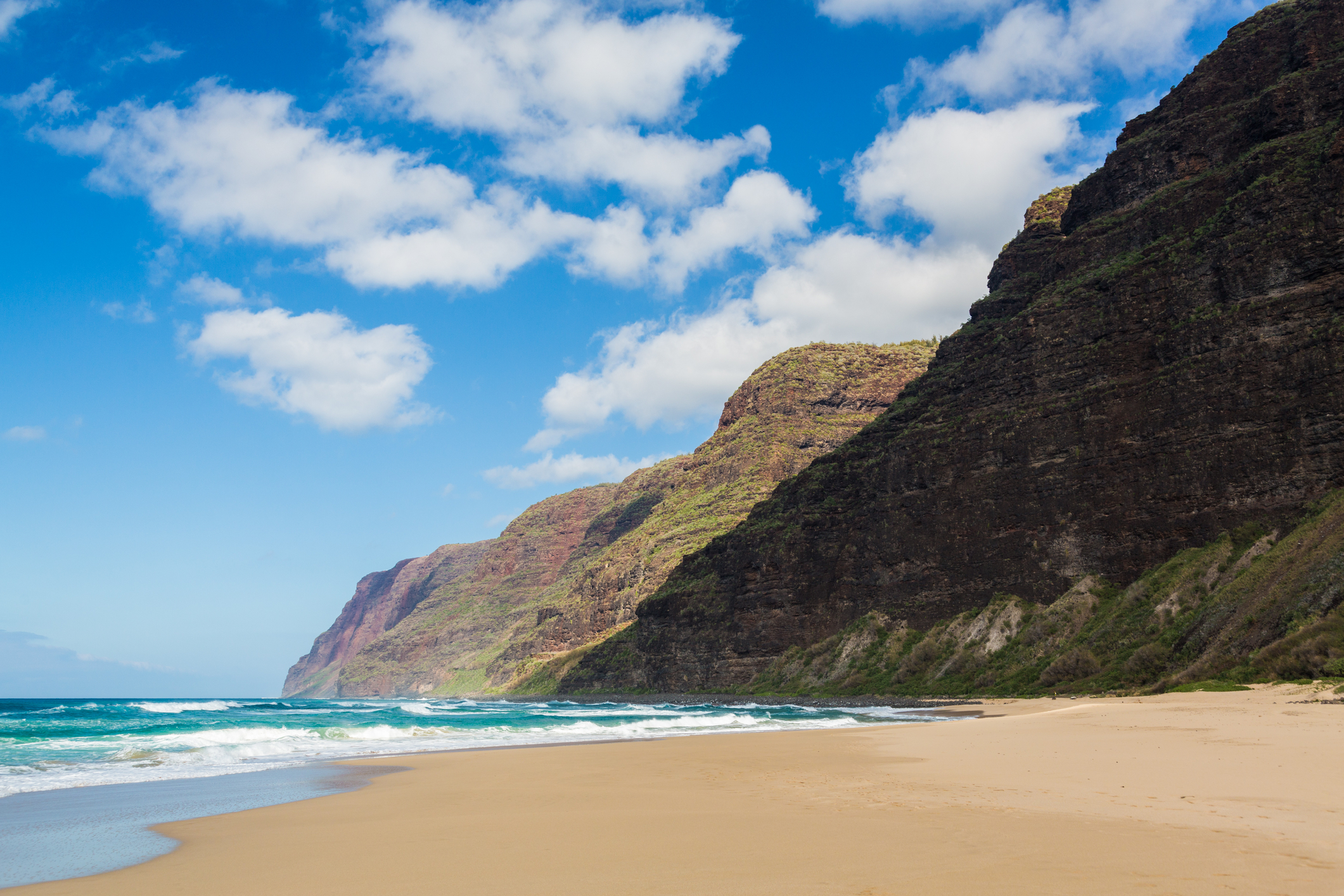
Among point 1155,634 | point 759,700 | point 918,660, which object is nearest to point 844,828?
point 1155,634

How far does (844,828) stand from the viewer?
789 cm

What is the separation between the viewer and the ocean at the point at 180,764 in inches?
371

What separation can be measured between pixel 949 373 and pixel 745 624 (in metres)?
29.5

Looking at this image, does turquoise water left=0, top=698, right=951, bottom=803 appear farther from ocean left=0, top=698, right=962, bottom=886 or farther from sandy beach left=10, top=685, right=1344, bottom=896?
sandy beach left=10, top=685, right=1344, bottom=896

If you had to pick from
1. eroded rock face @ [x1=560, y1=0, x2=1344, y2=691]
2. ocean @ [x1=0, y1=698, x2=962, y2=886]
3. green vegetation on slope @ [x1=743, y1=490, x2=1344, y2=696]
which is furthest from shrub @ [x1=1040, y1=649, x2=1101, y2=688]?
eroded rock face @ [x1=560, y1=0, x2=1344, y2=691]

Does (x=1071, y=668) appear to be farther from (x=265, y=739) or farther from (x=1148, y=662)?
(x=265, y=739)

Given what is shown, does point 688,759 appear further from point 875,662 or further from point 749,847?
point 875,662

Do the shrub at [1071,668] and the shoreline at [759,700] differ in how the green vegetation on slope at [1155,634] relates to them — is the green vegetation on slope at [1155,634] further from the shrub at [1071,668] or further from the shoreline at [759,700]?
the shoreline at [759,700]

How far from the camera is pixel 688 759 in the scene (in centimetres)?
1677

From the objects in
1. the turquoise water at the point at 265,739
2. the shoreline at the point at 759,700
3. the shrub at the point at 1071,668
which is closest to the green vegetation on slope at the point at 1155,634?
the shrub at the point at 1071,668

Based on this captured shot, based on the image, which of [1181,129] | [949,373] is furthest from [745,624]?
[1181,129]

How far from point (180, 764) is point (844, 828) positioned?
59.7 feet

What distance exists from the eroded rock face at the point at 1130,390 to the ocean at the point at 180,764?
1642 centimetres

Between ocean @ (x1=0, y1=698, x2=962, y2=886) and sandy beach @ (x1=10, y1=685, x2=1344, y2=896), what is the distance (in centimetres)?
97
